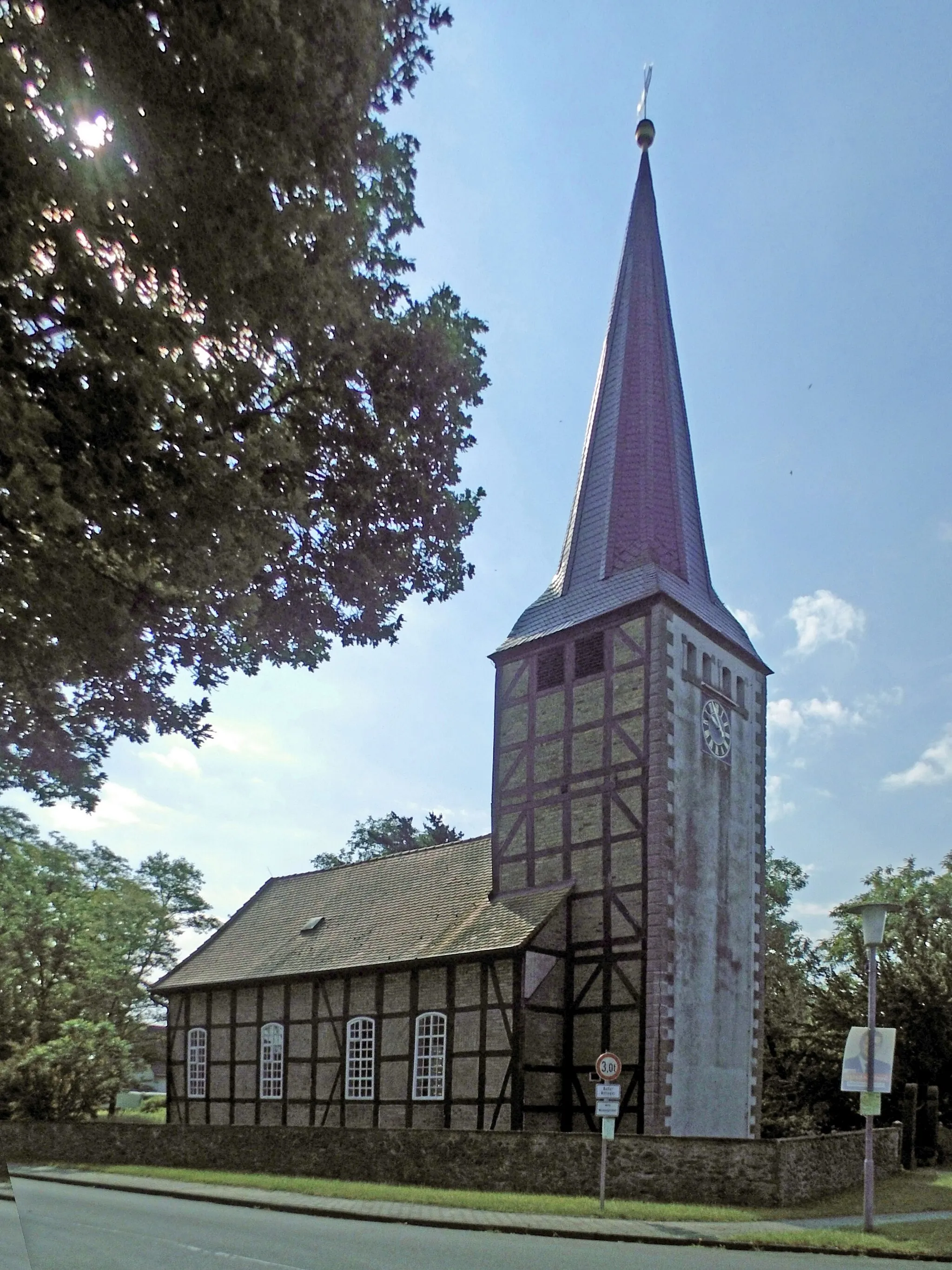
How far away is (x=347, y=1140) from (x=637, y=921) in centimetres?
749

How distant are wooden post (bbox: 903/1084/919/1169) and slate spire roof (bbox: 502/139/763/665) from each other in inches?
442

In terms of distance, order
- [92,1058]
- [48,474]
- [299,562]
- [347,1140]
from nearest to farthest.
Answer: [48,474], [299,562], [347,1140], [92,1058]

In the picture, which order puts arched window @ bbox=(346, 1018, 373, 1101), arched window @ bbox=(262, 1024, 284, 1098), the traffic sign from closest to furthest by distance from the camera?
1. the traffic sign
2. arched window @ bbox=(346, 1018, 373, 1101)
3. arched window @ bbox=(262, 1024, 284, 1098)

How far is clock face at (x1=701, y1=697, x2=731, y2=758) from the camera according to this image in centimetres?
2714

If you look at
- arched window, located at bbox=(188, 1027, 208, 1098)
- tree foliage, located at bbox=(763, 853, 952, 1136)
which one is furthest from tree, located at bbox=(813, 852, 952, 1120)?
arched window, located at bbox=(188, 1027, 208, 1098)

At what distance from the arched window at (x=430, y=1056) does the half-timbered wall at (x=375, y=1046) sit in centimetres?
17

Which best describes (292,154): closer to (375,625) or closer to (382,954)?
(375,625)

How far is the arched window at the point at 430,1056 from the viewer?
25.8m

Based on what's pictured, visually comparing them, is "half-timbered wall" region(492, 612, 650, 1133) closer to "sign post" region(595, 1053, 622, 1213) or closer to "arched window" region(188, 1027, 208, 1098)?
"sign post" region(595, 1053, 622, 1213)

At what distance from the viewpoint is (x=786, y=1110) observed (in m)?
30.1

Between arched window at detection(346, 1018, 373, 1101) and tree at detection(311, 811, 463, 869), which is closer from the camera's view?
arched window at detection(346, 1018, 373, 1101)

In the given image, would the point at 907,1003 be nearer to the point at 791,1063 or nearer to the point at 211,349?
the point at 791,1063

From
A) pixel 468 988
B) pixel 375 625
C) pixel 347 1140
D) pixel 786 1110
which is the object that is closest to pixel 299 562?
pixel 375 625

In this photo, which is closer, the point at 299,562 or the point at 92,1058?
the point at 299,562
